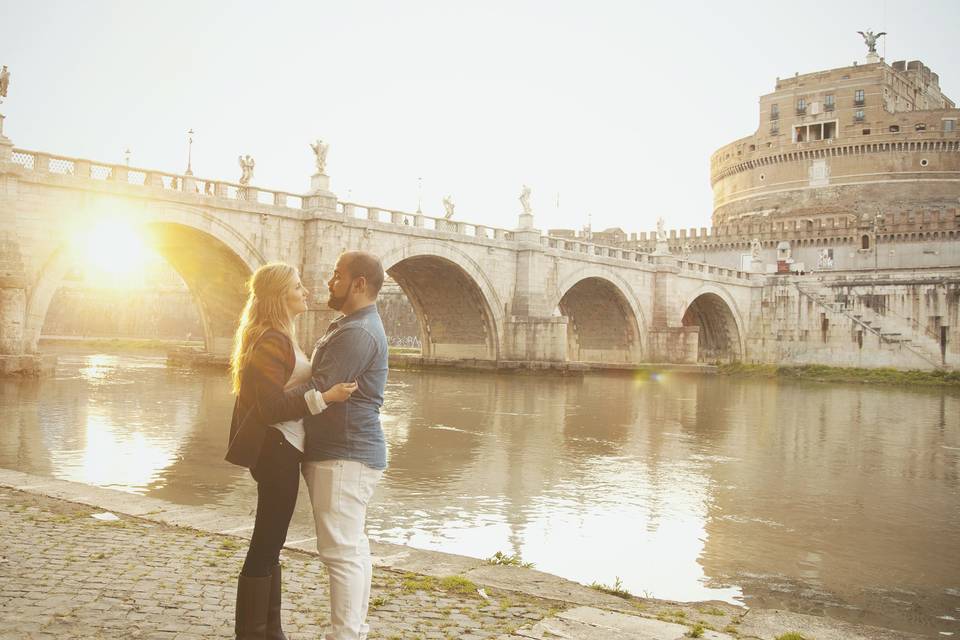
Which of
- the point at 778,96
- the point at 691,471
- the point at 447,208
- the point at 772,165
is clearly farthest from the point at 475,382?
the point at 778,96

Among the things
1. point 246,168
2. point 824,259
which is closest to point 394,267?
point 246,168

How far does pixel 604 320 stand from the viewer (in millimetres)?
50031

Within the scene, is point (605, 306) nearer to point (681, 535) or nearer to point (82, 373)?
point (82, 373)

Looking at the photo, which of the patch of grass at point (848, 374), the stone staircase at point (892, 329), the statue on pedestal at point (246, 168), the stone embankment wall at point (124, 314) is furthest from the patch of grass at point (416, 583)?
the stone embankment wall at point (124, 314)

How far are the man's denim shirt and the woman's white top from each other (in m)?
0.04

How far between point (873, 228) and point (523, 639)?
62.6 metres

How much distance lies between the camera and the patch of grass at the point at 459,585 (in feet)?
17.4

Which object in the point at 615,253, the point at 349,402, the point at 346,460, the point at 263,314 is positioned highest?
the point at 615,253

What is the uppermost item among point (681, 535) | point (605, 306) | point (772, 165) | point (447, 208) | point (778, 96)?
point (778, 96)

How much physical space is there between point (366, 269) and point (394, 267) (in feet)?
119

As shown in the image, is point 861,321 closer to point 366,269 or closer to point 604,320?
point 604,320

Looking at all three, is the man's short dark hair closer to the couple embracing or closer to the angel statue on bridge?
the couple embracing

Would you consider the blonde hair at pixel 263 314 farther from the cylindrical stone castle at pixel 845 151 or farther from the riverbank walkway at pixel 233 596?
the cylindrical stone castle at pixel 845 151

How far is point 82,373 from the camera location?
98.8 ft
